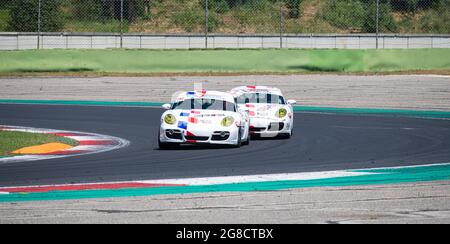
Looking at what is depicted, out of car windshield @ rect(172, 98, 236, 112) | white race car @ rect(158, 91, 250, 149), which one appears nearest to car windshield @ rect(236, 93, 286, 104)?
car windshield @ rect(172, 98, 236, 112)

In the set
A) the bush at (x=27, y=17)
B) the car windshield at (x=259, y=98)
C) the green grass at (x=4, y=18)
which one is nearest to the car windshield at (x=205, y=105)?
the car windshield at (x=259, y=98)

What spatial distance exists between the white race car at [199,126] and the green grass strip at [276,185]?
408cm

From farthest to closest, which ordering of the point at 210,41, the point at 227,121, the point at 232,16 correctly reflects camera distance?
the point at 232,16 < the point at 210,41 < the point at 227,121

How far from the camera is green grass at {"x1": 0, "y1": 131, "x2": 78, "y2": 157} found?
60.2 ft

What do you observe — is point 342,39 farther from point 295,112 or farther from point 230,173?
point 230,173

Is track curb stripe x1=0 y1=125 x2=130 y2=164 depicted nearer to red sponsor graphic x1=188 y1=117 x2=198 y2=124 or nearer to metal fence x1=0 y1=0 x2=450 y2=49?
red sponsor graphic x1=188 y1=117 x2=198 y2=124

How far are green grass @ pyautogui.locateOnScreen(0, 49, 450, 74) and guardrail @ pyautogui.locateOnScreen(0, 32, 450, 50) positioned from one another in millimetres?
722

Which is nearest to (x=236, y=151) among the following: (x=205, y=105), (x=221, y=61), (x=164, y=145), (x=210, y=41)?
(x=164, y=145)

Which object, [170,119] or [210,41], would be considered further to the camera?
[210,41]

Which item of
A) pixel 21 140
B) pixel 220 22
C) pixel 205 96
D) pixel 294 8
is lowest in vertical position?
pixel 21 140

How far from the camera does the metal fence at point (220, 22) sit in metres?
33.2

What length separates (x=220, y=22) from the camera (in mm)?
35344

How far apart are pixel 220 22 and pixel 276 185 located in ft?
72.4

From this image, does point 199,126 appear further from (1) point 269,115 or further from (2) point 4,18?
(2) point 4,18
